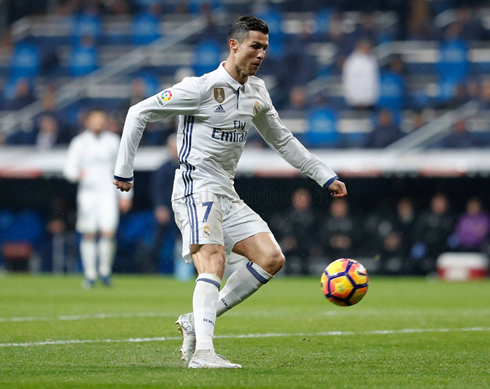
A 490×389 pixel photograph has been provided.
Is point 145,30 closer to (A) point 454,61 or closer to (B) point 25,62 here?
(B) point 25,62

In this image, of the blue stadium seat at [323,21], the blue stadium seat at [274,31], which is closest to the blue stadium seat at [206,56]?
the blue stadium seat at [274,31]

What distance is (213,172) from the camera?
19.9 feet

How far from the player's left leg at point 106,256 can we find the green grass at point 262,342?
0.95 m

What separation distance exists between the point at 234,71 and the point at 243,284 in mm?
1411

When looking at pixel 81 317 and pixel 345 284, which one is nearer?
pixel 345 284

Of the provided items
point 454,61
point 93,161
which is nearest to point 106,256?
point 93,161

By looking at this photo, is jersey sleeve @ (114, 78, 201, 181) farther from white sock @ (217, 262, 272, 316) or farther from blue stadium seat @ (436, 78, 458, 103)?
blue stadium seat @ (436, 78, 458, 103)

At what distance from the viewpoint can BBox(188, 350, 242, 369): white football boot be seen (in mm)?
5449

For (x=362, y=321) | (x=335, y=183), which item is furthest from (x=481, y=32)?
(x=335, y=183)

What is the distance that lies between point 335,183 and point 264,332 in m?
1.89

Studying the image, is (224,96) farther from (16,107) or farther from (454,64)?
(16,107)

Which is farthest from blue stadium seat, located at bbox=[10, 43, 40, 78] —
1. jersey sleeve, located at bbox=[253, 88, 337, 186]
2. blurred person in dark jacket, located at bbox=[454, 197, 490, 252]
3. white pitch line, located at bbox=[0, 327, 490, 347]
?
jersey sleeve, located at bbox=[253, 88, 337, 186]

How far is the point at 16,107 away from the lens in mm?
21922

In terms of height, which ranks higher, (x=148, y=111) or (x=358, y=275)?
(x=148, y=111)
